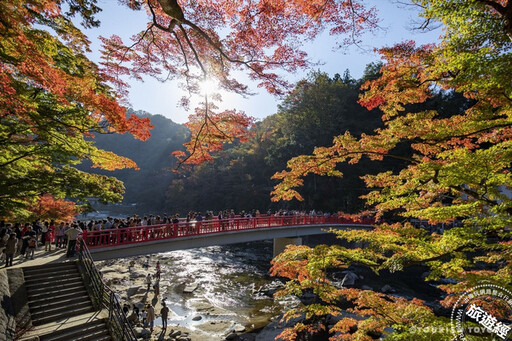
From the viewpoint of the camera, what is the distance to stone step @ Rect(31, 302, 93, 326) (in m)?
Result: 6.92

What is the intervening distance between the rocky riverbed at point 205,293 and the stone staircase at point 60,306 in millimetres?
4534

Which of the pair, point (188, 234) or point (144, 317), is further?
point (188, 234)

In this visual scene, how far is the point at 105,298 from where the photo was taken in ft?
26.7

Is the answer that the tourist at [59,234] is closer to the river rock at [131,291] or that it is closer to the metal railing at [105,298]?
the metal railing at [105,298]

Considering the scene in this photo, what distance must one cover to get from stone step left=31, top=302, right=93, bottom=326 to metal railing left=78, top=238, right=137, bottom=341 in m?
0.30

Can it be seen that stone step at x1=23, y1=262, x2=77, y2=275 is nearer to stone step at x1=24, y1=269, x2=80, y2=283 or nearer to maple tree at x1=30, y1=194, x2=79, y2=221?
stone step at x1=24, y1=269, x2=80, y2=283

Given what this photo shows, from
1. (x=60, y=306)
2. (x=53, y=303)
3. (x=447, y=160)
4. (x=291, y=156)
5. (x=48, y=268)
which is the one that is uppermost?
(x=291, y=156)

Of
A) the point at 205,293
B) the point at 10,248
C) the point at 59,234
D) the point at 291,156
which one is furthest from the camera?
the point at 291,156

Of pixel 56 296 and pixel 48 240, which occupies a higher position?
pixel 48 240

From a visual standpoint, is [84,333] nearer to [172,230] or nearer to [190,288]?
[172,230]

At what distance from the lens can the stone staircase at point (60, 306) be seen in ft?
22.0

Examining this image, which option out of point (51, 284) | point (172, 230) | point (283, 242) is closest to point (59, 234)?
point (51, 284)

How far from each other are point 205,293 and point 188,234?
7.01 meters

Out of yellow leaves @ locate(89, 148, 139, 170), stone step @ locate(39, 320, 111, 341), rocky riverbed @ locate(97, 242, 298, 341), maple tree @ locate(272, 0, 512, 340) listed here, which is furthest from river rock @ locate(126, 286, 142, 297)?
maple tree @ locate(272, 0, 512, 340)
